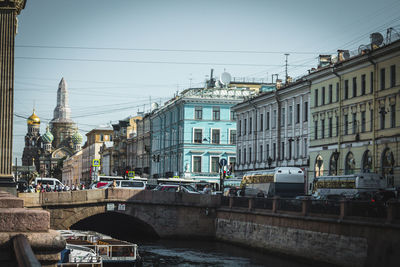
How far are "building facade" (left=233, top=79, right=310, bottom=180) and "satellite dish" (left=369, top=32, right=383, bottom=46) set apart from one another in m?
8.71

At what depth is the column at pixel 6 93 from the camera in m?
27.8

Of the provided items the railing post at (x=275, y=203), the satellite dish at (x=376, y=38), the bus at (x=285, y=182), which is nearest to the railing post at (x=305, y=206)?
the railing post at (x=275, y=203)

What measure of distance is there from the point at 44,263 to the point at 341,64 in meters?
47.8

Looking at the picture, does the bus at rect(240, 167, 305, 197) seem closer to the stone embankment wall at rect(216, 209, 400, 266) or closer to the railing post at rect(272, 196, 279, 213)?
the stone embankment wall at rect(216, 209, 400, 266)

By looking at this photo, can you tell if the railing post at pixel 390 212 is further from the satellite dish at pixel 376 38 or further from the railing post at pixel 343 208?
the satellite dish at pixel 376 38

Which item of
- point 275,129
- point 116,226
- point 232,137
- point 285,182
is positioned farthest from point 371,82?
point 232,137

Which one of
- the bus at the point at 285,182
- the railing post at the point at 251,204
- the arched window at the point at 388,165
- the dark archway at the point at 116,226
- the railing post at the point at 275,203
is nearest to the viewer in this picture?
the railing post at the point at 275,203

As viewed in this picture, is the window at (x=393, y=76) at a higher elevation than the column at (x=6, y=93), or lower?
higher

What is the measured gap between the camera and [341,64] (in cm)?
5381

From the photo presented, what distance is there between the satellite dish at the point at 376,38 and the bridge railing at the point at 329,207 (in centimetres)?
1619

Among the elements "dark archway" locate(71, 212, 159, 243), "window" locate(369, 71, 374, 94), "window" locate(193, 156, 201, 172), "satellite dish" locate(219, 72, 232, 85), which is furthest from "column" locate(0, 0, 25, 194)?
"satellite dish" locate(219, 72, 232, 85)

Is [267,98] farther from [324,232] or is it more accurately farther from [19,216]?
[19,216]

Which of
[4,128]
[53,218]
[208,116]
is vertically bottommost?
[53,218]

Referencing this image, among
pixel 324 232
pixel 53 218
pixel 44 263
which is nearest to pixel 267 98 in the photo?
pixel 53 218
